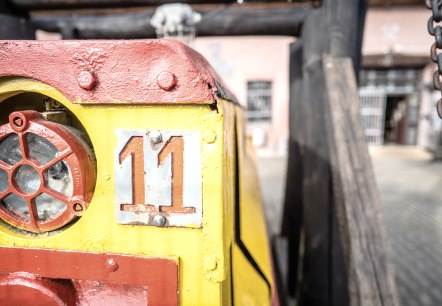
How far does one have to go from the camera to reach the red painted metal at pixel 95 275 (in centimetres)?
81

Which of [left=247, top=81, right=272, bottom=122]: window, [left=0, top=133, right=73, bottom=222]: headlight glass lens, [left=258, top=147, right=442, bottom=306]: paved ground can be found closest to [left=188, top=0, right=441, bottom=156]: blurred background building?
[left=247, top=81, right=272, bottom=122]: window

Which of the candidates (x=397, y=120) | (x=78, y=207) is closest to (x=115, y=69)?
(x=78, y=207)

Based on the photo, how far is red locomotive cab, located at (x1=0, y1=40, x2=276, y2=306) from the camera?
0.74 meters

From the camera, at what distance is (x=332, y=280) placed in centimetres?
155

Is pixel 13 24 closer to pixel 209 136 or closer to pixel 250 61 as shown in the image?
pixel 209 136

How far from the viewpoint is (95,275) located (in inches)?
32.2

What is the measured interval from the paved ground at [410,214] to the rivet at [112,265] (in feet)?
8.53

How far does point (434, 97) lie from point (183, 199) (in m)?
12.3

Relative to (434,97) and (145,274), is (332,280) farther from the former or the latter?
(434,97)

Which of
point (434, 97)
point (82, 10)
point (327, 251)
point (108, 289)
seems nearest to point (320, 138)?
point (327, 251)

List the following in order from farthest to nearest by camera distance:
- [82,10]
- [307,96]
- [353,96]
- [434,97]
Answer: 1. [434,97]
2. [82,10]
3. [307,96]
4. [353,96]

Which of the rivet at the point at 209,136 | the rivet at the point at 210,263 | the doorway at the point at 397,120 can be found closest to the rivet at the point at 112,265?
the rivet at the point at 210,263

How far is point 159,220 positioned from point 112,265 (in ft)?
0.58

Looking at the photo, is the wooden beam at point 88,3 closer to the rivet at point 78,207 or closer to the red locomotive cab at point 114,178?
the red locomotive cab at point 114,178
